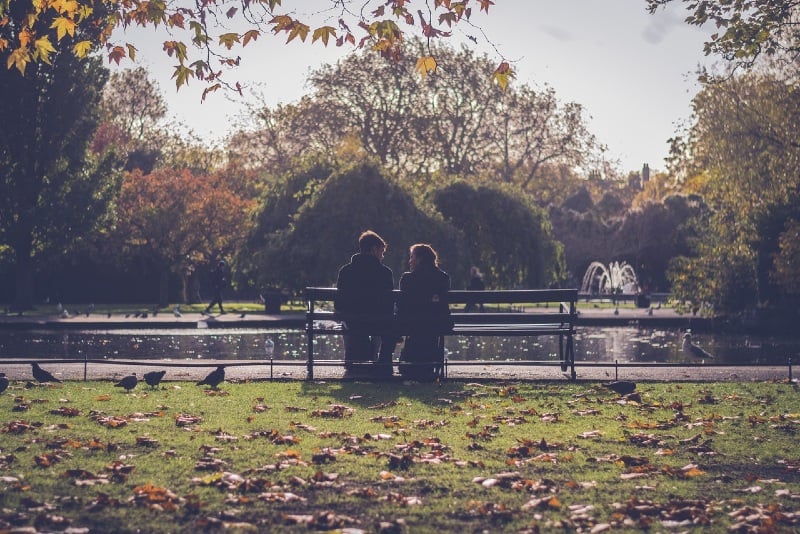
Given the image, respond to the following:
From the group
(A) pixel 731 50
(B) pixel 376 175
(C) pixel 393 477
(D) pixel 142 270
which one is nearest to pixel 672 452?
(C) pixel 393 477

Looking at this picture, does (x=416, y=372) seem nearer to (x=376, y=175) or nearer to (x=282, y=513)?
(x=282, y=513)

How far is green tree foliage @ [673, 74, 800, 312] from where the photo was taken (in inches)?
1072

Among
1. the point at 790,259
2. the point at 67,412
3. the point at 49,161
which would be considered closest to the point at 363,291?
the point at 67,412

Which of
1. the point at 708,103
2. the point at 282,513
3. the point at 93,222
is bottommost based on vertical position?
the point at 282,513

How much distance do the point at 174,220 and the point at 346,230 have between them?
616 inches

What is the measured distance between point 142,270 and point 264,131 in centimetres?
1334

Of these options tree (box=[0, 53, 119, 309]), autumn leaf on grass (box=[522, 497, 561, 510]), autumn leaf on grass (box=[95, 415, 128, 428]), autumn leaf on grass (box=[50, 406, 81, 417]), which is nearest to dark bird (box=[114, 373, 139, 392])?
autumn leaf on grass (box=[50, 406, 81, 417])

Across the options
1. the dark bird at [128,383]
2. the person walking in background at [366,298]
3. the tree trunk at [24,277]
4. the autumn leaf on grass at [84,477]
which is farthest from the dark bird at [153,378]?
the tree trunk at [24,277]

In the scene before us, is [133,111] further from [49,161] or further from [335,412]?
[335,412]

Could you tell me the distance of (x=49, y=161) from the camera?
122 ft

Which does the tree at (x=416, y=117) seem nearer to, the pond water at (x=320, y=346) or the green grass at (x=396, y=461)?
the pond water at (x=320, y=346)

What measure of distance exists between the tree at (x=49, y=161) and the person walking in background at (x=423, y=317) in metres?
27.2

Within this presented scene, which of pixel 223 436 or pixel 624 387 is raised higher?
pixel 624 387

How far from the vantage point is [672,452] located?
24.8 feet
